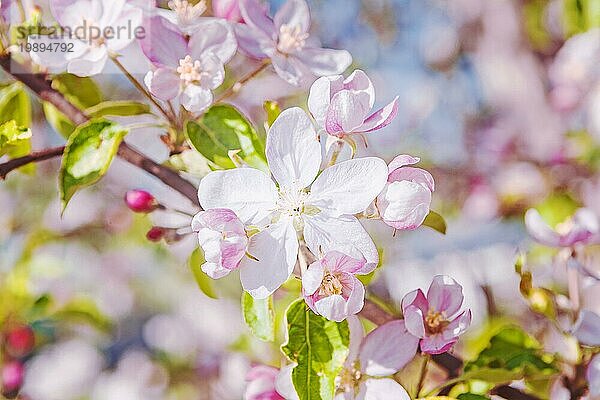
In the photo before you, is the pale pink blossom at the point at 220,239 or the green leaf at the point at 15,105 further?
the green leaf at the point at 15,105

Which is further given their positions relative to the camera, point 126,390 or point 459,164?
point 459,164

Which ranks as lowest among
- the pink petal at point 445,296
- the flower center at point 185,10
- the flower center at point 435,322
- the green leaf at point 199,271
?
the green leaf at point 199,271

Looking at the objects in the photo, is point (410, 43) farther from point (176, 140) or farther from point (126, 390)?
point (176, 140)

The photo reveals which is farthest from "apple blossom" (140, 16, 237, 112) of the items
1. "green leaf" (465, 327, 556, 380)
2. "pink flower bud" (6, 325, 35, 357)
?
"pink flower bud" (6, 325, 35, 357)

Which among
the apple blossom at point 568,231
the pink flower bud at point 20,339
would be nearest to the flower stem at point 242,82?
the apple blossom at point 568,231

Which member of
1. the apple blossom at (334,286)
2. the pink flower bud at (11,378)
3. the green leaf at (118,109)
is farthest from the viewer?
the pink flower bud at (11,378)

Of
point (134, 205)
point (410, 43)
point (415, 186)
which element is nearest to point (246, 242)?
point (415, 186)

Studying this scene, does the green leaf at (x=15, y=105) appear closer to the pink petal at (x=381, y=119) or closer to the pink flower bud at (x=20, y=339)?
the pink petal at (x=381, y=119)
